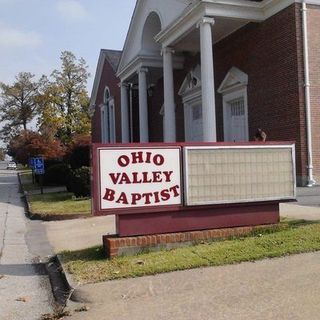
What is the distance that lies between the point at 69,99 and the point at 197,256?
47133mm

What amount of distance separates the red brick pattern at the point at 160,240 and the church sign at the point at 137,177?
47cm

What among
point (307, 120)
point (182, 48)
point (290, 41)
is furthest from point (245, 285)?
point (182, 48)

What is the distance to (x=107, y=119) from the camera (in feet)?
120

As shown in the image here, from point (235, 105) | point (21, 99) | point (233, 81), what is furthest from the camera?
point (21, 99)

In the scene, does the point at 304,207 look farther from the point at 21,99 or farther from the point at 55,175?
the point at 21,99

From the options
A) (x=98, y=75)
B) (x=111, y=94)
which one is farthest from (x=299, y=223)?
(x=98, y=75)

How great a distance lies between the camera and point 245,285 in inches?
229

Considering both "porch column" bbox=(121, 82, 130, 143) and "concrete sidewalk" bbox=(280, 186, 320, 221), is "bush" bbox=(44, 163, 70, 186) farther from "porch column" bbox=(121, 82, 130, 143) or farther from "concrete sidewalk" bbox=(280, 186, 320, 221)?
"concrete sidewalk" bbox=(280, 186, 320, 221)

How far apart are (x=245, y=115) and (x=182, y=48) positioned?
5375 millimetres

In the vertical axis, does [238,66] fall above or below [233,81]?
above

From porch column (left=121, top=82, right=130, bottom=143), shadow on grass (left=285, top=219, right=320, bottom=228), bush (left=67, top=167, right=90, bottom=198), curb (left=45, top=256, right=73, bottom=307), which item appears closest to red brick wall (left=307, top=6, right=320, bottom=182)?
shadow on grass (left=285, top=219, right=320, bottom=228)

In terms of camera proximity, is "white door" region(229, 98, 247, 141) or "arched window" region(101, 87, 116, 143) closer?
"white door" region(229, 98, 247, 141)

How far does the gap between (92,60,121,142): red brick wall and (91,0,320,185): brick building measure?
634 centimetres

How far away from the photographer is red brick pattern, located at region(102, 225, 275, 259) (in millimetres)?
7430
